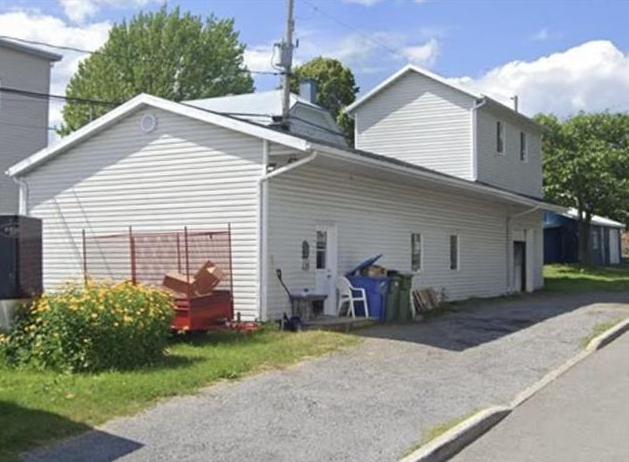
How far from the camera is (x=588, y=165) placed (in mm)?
37000

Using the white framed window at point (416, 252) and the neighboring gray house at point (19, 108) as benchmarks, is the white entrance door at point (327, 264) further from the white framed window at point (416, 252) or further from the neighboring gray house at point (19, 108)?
the neighboring gray house at point (19, 108)

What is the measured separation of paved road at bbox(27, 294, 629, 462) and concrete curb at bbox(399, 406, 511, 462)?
8.9 inches

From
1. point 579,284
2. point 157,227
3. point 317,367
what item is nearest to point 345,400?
point 317,367

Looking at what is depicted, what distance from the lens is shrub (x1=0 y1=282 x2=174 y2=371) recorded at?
10.0 m

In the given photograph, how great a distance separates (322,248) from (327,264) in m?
0.37

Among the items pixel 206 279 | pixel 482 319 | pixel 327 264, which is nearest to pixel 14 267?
pixel 206 279

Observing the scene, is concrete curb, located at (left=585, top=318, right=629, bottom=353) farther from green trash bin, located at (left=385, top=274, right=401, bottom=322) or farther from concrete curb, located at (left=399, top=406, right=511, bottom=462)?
concrete curb, located at (left=399, top=406, right=511, bottom=462)

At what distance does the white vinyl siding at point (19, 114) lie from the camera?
87.7 ft

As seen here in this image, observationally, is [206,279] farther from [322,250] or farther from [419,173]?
[419,173]

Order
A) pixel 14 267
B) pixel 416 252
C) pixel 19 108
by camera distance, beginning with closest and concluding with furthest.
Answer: pixel 14 267 → pixel 416 252 → pixel 19 108

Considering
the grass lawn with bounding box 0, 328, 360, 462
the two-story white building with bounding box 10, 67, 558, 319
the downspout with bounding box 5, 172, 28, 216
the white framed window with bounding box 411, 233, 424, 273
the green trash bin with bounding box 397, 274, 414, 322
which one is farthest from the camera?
the white framed window with bounding box 411, 233, 424, 273

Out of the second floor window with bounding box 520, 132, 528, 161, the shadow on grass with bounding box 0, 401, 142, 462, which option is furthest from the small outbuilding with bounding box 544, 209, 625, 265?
the shadow on grass with bounding box 0, 401, 142, 462

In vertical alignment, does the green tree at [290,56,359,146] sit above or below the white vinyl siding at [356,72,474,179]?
above

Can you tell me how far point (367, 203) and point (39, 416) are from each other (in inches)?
463
